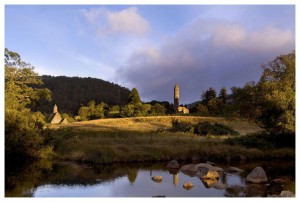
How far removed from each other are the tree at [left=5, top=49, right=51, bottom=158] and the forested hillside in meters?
64.9

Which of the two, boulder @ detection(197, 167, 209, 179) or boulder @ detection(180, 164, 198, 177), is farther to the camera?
boulder @ detection(180, 164, 198, 177)

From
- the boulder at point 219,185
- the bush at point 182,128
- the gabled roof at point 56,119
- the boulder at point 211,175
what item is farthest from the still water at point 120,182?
the gabled roof at point 56,119

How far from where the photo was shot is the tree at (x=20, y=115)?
88.8 ft

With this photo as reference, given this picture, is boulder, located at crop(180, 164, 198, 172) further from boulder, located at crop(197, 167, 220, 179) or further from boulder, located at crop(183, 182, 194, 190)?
boulder, located at crop(183, 182, 194, 190)

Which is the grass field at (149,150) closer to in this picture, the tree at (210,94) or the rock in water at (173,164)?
the rock in water at (173,164)

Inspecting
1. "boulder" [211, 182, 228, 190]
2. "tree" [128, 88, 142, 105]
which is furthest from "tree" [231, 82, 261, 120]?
"tree" [128, 88, 142, 105]

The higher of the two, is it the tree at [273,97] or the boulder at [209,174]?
the tree at [273,97]

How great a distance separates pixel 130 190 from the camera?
1928cm

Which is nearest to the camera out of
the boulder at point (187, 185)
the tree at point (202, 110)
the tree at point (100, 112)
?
the boulder at point (187, 185)

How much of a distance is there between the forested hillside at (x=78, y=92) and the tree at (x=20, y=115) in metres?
64.9

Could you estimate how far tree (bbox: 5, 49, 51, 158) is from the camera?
27.1m
